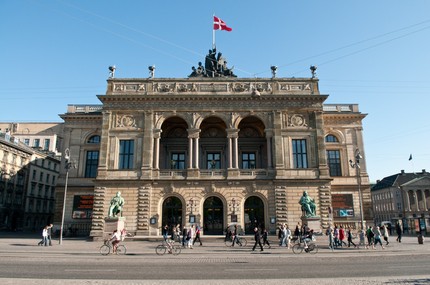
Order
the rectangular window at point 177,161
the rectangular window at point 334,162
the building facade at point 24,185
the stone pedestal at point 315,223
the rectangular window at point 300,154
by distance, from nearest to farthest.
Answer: the stone pedestal at point 315,223 → the rectangular window at point 300,154 → the rectangular window at point 177,161 → the rectangular window at point 334,162 → the building facade at point 24,185

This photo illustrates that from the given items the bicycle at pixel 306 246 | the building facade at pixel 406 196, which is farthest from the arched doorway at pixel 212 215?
the building facade at pixel 406 196

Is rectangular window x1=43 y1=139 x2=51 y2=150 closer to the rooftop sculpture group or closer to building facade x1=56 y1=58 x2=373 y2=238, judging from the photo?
building facade x1=56 y1=58 x2=373 y2=238

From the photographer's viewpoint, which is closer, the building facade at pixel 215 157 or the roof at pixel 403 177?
the building facade at pixel 215 157

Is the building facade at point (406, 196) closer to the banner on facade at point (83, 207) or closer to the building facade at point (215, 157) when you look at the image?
the building facade at point (215, 157)

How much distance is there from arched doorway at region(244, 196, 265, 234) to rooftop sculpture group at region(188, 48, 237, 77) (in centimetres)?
1691

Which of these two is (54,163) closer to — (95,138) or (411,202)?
(95,138)

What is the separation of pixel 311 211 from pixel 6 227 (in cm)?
5262

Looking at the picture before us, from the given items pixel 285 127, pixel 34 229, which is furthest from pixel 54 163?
pixel 285 127

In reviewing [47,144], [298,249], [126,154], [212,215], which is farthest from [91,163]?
[47,144]

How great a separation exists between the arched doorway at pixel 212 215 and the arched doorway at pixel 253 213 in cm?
287

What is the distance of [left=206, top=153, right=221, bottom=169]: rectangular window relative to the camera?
41094 millimetres

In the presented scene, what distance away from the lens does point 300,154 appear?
37281 mm

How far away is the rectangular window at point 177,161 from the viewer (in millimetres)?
41344

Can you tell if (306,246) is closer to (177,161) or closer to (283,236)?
(283,236)
